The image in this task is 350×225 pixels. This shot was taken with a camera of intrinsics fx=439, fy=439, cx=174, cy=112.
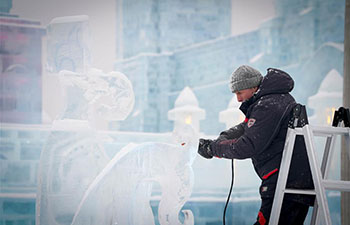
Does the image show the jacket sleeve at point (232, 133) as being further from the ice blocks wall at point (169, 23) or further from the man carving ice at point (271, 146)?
the ice blocks wall at point (169, 23)

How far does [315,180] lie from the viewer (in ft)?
7.23

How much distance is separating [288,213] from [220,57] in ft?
4.85

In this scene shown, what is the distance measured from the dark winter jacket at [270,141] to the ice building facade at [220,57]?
0.98m

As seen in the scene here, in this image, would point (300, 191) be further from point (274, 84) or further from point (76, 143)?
point (76, 143)

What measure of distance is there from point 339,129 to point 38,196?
195cm

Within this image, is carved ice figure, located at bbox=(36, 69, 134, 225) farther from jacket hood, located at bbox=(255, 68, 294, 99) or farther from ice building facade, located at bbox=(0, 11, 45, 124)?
jacket hood, located at bbox=(255, 68, 294, 99)

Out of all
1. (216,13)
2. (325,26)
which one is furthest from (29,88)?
(325,26)

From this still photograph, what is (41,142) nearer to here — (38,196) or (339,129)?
(38,196)

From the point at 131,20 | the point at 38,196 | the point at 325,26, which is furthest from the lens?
the point at 325,26

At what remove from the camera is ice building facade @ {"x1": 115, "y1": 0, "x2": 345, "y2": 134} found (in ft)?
10.7

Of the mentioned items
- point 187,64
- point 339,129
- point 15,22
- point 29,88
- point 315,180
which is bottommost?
point 315,180

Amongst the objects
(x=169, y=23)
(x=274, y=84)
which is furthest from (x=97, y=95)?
(x=274, y=84)

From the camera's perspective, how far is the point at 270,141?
7.48ft

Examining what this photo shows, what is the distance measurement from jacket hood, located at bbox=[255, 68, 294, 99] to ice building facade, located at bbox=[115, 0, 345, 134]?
1.05 metres
